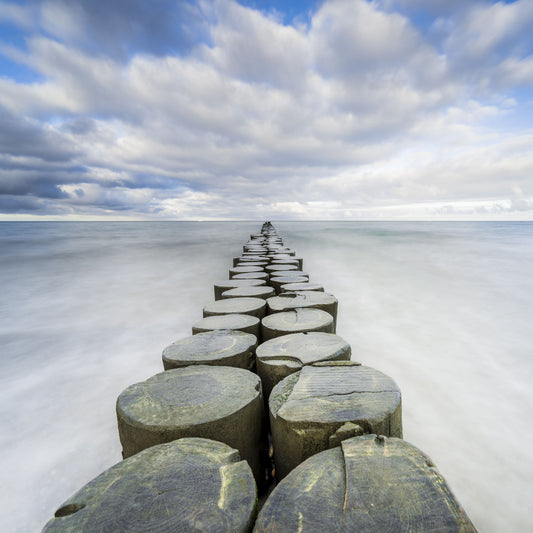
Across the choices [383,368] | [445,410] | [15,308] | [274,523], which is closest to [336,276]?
[383,368]

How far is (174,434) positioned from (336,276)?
739 centimetres

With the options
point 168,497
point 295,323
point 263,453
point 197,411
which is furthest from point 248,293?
point 168,497

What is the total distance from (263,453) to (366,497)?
0.72 m

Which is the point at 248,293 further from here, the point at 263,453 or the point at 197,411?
the point at 197,411

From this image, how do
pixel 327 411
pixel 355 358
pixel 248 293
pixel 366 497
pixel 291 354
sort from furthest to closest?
pixel 355 358, pixel 248 293, pixel 291 354, pixel 327 411, pixel 366 497

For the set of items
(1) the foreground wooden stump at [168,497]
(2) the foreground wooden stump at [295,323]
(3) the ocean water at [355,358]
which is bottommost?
(3) the ocean water at [355,358]

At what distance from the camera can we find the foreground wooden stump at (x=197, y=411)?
110 centimetres

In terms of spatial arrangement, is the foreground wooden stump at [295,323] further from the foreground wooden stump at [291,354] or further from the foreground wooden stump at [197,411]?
the foreground wooden stump at [197,411]

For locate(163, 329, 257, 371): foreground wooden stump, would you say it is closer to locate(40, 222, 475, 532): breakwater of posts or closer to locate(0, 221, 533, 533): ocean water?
locate(40, 222, 475, 532): breakwater of posts

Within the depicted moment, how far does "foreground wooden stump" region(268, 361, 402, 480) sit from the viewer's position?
107 centimetres

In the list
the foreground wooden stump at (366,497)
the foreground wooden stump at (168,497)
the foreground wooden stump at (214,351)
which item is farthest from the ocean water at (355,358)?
the foreground wooden stump at (168,497)

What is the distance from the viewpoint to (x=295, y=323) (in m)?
2.10

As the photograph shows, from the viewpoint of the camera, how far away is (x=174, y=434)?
1.08 meters

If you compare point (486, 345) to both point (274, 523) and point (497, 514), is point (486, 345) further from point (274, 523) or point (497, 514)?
point (274, 523)
